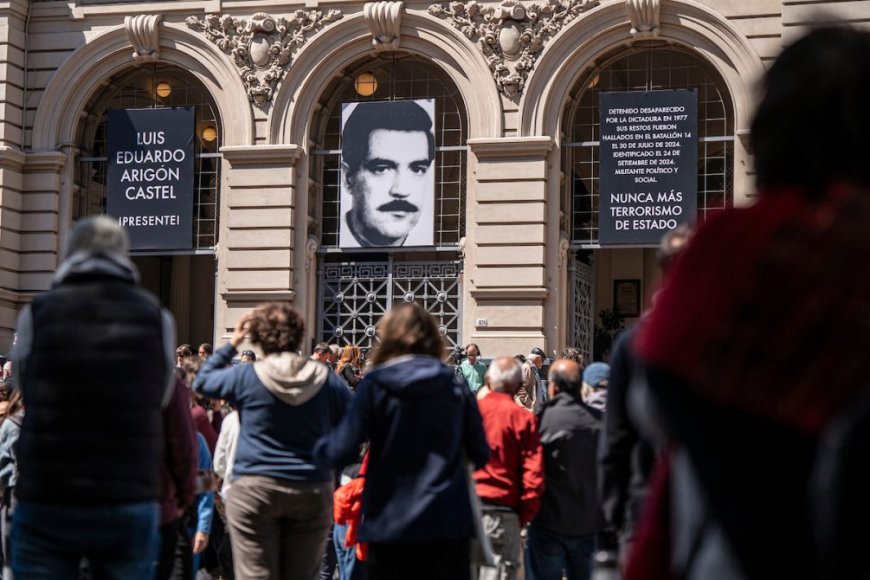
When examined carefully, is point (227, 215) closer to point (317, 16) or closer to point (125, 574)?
point (317, 16)

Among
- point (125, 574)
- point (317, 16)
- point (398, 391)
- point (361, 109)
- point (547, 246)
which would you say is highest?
point (317, 16)

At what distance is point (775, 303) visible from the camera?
97.1 inches

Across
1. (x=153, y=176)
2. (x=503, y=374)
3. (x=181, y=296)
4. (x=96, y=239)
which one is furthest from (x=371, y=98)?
(x=96, y=239)

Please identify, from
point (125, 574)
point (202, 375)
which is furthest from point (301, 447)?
point (125, 574)

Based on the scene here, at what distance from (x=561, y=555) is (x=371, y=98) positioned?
17335mm

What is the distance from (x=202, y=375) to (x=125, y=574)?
111 inches

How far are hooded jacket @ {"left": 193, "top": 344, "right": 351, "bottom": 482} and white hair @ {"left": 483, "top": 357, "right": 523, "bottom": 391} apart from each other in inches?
69.0

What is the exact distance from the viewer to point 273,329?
317 inches

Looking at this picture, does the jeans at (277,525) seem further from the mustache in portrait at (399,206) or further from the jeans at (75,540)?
the mustache in portrait at (399,206)

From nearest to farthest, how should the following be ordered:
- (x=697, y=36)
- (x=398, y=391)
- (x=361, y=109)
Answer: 1. (x=398, y=391)
2. (x=697, y=36)
3. (x=361, y=109)

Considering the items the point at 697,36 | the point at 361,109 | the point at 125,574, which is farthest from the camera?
the point at 361,109

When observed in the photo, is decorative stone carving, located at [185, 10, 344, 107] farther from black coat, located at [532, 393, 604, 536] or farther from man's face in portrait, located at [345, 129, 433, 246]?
black coat, located at [532, 393, 604, 536]

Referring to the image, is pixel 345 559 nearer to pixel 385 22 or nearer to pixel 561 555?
pixel 561 555

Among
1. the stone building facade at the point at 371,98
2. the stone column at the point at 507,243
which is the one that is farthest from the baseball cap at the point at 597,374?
the stone column at the point at 507,243
